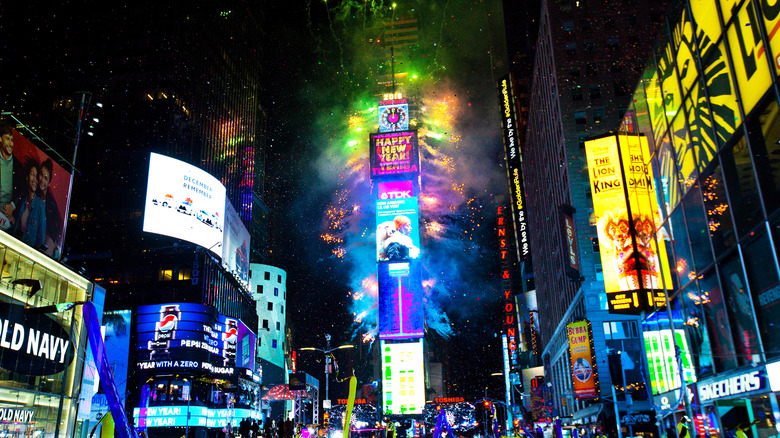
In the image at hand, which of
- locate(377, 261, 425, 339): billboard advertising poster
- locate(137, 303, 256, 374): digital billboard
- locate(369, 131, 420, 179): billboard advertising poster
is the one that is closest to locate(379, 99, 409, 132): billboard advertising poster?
locate(369, 131, 420, 179): billboard advertising poster

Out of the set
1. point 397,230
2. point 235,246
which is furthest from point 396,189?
point 235,246

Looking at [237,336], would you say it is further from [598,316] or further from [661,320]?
[661,320]

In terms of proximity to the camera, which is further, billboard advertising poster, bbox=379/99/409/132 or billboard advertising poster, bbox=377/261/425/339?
billboard advertising poster, bbox=379/99/409/132

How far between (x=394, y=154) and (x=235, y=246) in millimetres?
34285

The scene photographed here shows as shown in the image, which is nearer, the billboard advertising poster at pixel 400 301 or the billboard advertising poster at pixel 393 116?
the billboard advertising poster at pixel 400 301

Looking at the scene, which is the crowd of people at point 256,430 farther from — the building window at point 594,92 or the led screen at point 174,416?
the building window at point 594,92

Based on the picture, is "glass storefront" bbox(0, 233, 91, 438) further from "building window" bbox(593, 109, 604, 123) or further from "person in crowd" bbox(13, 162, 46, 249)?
"building window" bbox(593, 109, 604, 123)

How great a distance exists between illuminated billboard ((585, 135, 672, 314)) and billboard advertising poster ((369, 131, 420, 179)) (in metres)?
69.5

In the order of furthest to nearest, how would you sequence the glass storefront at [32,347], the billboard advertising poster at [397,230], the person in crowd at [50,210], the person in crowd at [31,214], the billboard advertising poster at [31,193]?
the billboard advertising poster at [397,230] → the person in crowd at [50,210] → the person in crowd at [31,214] → the billboard advertising poster at [31,193] → the glass storefront at [32,347]

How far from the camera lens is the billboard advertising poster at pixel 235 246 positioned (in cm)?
7444

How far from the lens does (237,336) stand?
66562 mm

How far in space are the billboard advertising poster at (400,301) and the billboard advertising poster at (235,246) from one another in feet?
76.3

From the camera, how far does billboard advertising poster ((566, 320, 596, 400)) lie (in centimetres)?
4328

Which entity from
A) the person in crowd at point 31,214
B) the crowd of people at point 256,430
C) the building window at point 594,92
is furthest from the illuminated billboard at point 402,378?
the person in crowd at point 31,214
